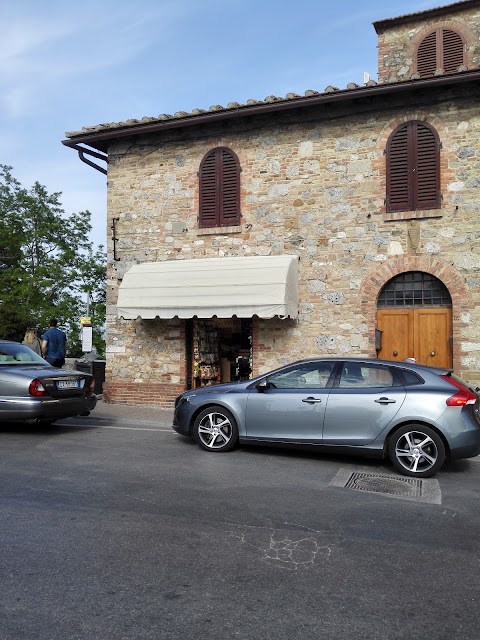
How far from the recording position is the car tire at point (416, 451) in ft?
23.5

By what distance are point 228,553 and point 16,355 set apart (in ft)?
23.3

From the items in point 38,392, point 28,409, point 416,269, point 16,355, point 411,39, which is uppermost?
point 411,39

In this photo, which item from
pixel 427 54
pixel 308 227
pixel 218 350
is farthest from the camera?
pixel 427 54

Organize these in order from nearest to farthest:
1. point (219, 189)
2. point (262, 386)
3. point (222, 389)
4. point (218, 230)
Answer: point (262, 386)
point (222, 389)
point (218, 230)
point (219, 189)

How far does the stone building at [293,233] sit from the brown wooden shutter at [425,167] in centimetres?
3

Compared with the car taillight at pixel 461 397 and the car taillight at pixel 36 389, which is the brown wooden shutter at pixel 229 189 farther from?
the car taillight at pixel 461 397

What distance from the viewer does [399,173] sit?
12258 millimetres

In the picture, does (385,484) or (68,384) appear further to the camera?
(68,384)

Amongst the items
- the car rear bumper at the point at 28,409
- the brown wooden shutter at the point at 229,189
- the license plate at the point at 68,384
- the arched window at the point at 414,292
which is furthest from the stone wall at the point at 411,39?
the car rear bumper at the point at 28,409

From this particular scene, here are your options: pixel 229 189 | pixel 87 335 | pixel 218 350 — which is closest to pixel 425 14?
pixel 229 189

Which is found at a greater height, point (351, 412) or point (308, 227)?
point (308, 227)

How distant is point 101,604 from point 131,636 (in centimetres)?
42

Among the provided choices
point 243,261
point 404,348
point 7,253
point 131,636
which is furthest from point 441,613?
point 7,253

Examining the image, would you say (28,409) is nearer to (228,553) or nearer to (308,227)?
(228,553)
